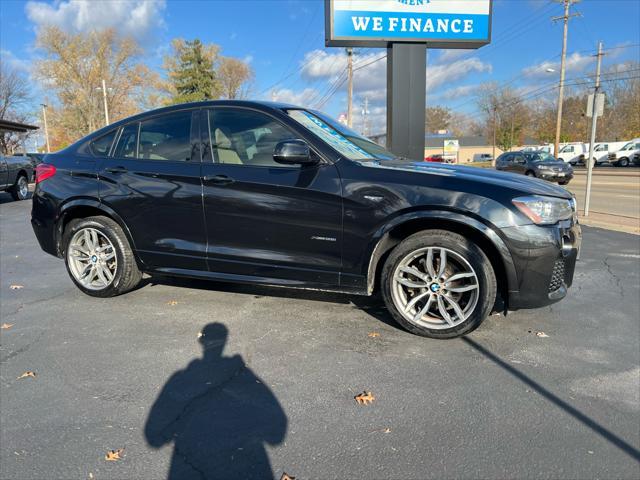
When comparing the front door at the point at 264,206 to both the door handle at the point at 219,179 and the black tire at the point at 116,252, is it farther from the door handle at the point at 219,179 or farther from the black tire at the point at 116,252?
the black tire at the point at 116,252

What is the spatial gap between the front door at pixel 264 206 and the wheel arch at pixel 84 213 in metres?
0.92

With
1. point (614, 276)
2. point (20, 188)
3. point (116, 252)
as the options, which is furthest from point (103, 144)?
point (20, 188)

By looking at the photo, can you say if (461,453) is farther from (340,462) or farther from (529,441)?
(340,462)

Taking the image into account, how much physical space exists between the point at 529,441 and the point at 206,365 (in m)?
1.99

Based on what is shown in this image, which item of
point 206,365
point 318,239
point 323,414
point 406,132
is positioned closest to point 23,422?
point 206,365

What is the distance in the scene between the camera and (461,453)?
7.20 feet

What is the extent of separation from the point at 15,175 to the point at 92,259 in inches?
498

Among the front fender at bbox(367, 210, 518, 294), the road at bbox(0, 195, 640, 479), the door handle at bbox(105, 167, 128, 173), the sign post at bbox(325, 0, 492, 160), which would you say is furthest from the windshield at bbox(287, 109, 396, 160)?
the sign post at bbox(325, 0, 492, 160)

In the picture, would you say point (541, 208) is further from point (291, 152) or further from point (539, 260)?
point (291, 152)

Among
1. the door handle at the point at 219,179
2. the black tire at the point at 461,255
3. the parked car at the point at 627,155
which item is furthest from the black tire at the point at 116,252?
the parked car at the point at 627,155

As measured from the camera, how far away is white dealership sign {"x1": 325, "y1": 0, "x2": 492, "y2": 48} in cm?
955

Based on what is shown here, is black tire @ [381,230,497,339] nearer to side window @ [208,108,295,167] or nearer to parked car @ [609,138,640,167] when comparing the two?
side window @ [208,108,295,167]

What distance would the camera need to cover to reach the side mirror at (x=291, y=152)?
11.3 feet

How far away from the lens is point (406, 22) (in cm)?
964
